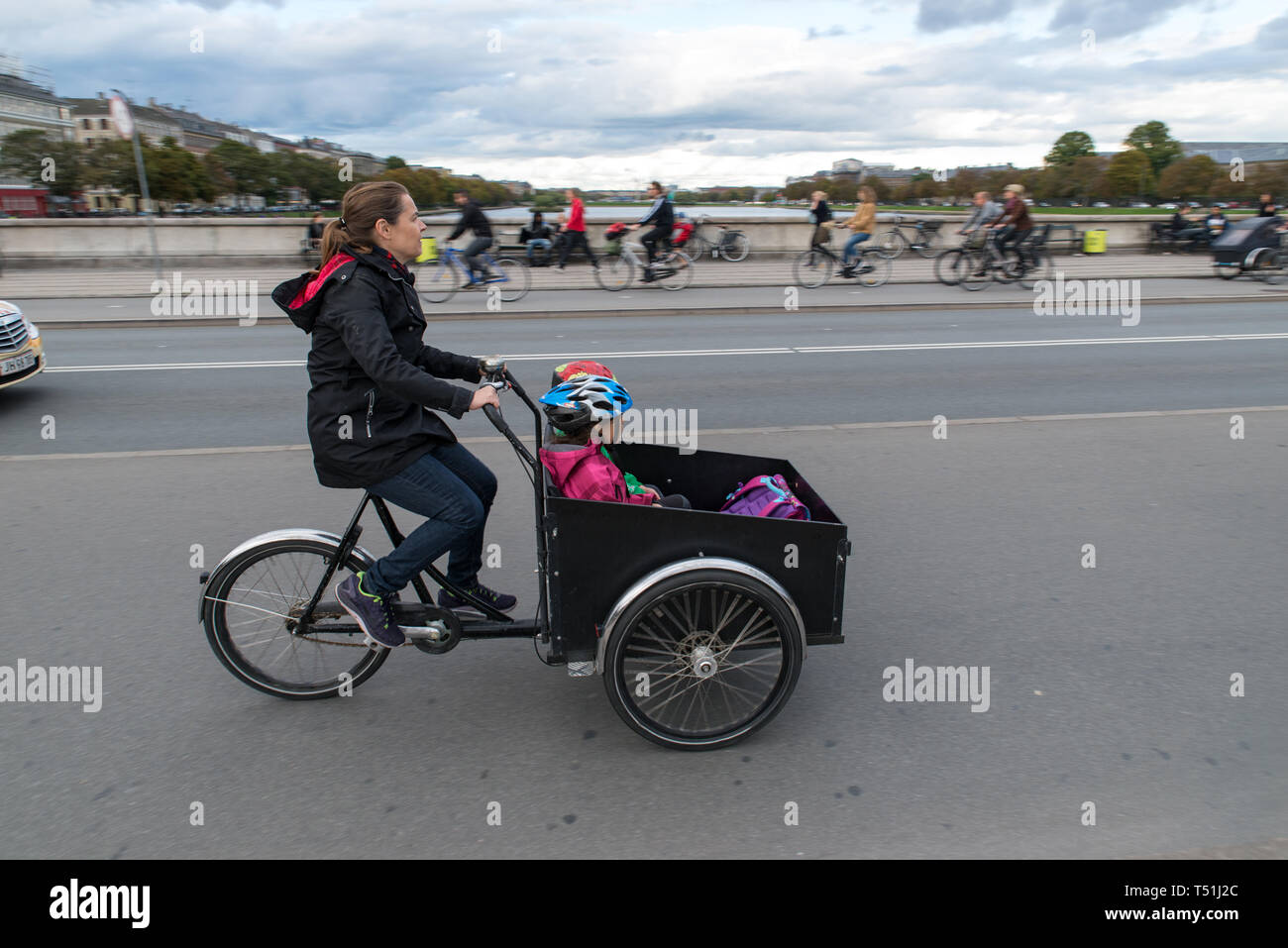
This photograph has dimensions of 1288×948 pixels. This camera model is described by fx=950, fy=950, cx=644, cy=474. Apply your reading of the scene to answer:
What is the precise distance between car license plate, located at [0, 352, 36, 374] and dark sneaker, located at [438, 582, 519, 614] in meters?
6.62

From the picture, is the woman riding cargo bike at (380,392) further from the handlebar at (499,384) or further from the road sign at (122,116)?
the road sign at (122,116)

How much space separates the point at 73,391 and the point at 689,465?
7628mm

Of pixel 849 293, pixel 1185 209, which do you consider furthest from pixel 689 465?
pixel 1185 209

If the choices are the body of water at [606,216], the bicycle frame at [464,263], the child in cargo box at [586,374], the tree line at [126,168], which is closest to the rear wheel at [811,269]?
the body of water at [606,216]

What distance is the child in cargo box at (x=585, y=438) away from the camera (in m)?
3.09

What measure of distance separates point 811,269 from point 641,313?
530 cm

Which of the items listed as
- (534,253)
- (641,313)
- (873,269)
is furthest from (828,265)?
(534,253)

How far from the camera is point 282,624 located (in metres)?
3.45

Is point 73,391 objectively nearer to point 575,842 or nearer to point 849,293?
point 575,842

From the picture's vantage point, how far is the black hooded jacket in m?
2.85

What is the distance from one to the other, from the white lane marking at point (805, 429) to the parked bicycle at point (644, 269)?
10682 millimetres

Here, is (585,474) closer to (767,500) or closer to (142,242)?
(767,500)

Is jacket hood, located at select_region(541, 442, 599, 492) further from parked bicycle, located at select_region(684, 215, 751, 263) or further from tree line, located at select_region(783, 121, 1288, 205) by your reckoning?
tree line, located at select_region(783, 121, 1288, 205)
